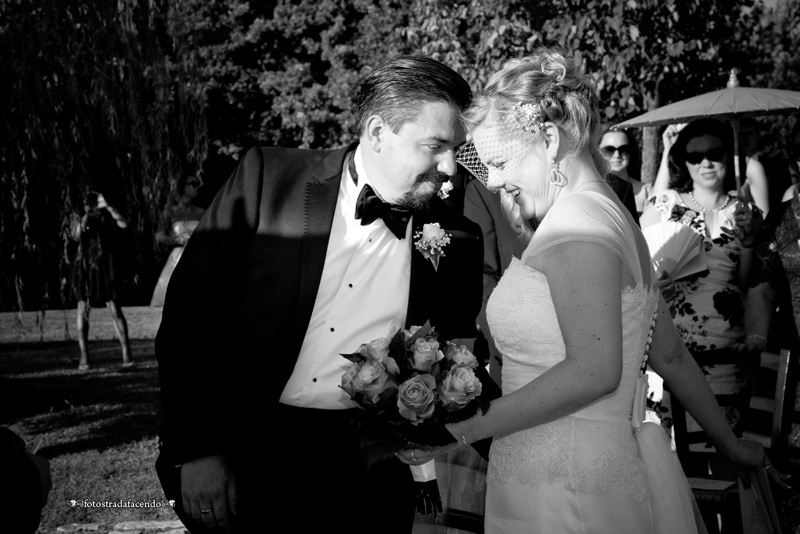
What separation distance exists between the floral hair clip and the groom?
38 centimetres

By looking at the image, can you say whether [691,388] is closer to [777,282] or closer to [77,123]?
[777,282]

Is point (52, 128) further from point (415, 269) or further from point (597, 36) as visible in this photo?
point (597, 36)

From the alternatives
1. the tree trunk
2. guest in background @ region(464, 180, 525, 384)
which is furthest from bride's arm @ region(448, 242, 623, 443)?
the tree trunk

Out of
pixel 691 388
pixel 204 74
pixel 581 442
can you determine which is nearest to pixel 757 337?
pixel 691 388

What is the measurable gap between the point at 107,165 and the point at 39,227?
0.52 metres

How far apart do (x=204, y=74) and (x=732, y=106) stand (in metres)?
4.14

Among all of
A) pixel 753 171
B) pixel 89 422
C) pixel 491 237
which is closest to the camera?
pixel 491 237

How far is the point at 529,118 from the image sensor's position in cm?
250

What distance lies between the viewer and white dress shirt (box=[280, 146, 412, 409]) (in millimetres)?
2801

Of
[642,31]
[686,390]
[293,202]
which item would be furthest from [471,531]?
[642,31]

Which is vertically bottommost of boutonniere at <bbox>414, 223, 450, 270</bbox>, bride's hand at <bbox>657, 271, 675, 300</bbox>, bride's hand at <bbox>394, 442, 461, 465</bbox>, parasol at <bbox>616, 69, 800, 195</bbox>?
bride's hand at <bbox>394, 442, 461, 465</bbox>

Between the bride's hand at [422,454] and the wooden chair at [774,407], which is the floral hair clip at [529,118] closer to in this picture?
the bride's hand at [422,454]

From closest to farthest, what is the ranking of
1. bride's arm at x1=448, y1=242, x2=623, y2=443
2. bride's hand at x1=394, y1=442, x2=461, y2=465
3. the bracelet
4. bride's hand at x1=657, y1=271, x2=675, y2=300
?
bride's arm at x1=448, y1=242, x2=623, y2=443 < bride's hand at x1=394, y1=442, x2=461, y2=465 < bride's hand at x1=657, y1=271, x2=675, y2=300 < the bracelet

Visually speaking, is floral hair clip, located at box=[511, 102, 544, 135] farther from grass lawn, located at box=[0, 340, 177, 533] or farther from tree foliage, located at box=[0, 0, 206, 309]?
grass lawn, located at box=[0, 340, 177, 533]
